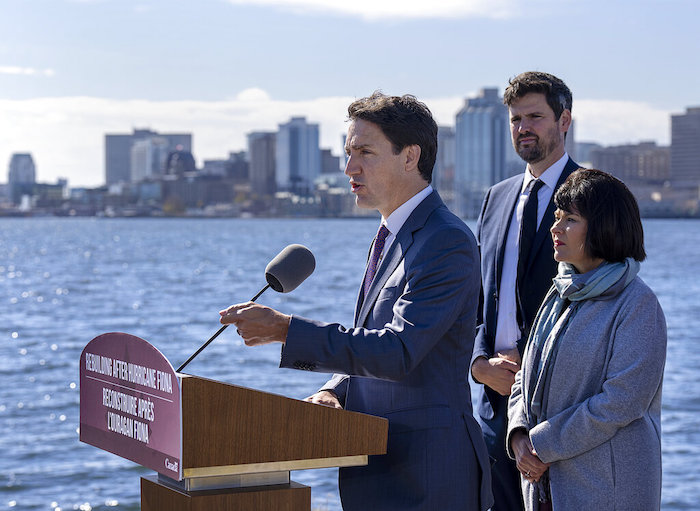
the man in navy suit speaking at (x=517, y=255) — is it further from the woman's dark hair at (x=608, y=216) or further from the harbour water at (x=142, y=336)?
the harbour water at (x=142, y=336)

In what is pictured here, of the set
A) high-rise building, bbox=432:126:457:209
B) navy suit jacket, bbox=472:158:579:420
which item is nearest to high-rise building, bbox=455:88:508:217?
high-rise building, bbox=432:126:457:209

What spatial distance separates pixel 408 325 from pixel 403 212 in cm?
46

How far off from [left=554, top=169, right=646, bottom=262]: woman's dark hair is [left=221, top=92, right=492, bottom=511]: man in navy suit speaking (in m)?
0.43

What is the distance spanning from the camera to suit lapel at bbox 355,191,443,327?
3102mm

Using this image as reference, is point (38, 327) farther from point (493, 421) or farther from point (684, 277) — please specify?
point (684, 277)

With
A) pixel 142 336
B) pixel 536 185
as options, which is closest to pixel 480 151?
pixel 142 336

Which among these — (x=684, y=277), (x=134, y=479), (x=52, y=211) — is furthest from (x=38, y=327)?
(x=52, y=211)

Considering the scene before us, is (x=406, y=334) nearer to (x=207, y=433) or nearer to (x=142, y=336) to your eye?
(x=207, y=433)

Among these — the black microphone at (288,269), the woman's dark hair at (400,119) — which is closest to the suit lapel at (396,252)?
the woman's dark hair at (400,119)

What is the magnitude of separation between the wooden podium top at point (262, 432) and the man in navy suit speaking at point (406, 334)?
180 millimetres

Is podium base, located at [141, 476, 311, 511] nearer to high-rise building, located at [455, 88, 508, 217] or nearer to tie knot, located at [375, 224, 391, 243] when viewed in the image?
tie knot, located at [375, 224, 391, 243]

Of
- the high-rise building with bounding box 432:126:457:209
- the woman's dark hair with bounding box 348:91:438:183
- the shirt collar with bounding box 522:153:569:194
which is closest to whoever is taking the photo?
the woman's dark hair with bounding box 348:91:438:183

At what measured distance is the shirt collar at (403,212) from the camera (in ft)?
10.4

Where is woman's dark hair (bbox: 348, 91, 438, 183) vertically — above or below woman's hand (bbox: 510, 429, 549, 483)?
above
